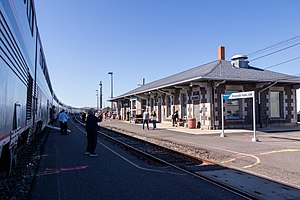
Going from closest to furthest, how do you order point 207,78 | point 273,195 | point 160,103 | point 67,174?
point 273,195 → point 67,174 → point 207,78 → point 160,103

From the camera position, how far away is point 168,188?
546cm

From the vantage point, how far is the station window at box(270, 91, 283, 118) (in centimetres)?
2172

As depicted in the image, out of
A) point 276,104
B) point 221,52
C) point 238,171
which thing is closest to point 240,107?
point 276,104

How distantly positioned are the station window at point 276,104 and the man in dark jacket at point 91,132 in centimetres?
1645

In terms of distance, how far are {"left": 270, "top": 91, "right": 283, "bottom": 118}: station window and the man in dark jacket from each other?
16449 mm

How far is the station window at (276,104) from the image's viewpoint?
855 inches

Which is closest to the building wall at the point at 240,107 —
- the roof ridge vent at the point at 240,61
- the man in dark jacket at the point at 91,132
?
the roof ridge vent at the point at 240,61

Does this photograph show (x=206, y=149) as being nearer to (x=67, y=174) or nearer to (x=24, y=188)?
(x=67, y=174)

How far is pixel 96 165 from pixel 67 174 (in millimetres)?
1182

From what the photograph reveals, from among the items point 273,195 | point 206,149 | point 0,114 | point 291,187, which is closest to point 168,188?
point 273,195

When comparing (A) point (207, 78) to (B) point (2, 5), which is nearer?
(B) point (2, 5)

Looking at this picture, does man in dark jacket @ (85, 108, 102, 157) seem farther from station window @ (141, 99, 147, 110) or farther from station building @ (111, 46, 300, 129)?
station window @ (141, 99, 147, 110)

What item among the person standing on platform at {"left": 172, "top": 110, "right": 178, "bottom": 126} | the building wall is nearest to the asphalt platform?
the building wall

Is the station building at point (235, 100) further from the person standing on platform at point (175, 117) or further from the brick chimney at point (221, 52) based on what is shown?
the brick chimney at point (221, 52)
